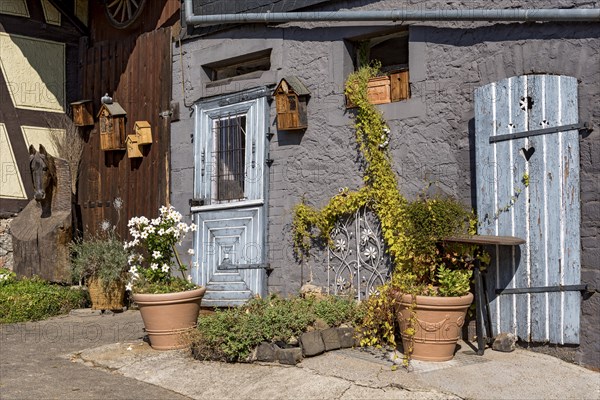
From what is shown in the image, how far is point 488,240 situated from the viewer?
18.7 feet

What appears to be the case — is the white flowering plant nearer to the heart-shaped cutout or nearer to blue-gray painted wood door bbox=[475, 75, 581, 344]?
blue-gray painted wood door bbox=[475, 75, 581, 344]

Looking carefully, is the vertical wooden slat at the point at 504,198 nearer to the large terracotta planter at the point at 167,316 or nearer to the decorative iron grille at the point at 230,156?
the large terracotta planter at the point at 167,316

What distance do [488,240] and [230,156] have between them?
3.86 meters

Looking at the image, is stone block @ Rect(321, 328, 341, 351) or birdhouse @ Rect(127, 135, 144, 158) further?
birdhouse @ Rect(127, 135, 144, 158)

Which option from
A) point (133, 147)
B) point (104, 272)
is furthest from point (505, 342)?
point (133, 147)

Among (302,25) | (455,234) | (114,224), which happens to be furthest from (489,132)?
(114,224)

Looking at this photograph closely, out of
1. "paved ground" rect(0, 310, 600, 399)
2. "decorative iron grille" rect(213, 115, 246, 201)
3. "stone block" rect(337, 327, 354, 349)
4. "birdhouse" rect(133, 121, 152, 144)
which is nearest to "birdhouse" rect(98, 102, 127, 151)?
"birdhouse" rect(133, 121, 152, 144)

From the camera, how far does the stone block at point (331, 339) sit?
6.07 metres

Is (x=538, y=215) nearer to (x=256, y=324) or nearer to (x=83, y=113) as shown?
(x=256, y=324)

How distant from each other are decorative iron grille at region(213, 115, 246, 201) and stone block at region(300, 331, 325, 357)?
9.39 ft

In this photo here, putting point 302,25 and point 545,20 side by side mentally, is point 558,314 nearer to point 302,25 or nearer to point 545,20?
point 545,20

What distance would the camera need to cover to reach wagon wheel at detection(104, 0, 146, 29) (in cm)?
1000

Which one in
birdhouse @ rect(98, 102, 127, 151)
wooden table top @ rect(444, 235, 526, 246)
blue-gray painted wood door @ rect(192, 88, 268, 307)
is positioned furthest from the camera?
birdhouse @ rect(98, 102, 127, 151)

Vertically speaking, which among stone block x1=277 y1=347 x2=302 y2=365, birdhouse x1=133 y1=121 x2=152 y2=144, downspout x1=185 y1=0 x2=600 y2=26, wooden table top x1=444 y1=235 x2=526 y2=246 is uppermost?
downspout x1=185 y1=0 x2=600 y2=26
